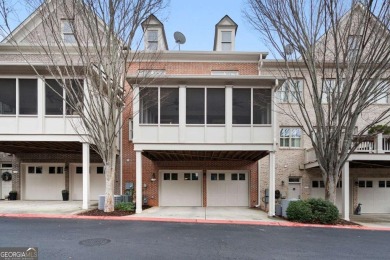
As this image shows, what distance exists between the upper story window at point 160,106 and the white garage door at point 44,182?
8034 millimetres

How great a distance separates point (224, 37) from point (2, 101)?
13228 mm

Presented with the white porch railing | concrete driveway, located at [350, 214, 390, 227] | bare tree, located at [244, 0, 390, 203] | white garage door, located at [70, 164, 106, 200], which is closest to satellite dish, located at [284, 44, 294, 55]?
bare tree, located at [244, 0, 390, 203]

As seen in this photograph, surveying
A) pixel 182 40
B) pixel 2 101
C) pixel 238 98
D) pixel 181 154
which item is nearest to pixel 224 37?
pixel 182 40

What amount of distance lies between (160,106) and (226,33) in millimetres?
8801

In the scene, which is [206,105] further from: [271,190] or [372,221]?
[372,221]

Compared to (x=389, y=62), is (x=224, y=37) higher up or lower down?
higher up

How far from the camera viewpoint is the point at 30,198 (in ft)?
62.5

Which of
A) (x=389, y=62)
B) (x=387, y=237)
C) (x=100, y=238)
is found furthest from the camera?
(x=389, y=62)

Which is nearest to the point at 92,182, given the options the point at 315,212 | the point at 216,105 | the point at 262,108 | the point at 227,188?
the point at 227,188

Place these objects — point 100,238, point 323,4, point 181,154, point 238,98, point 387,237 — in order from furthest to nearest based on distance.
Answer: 1. point 181,154
2. point 238,98
3. point 323,4
4. point 387,237
5. point 100,238

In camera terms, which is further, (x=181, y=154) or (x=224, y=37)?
(x=224, y=37)

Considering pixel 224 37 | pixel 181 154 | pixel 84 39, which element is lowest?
pixel 181 154

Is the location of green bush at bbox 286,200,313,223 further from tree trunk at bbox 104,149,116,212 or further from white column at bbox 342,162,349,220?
tree trunk at bbox 104,149,116,212

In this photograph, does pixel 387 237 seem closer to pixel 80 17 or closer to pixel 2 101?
pixel 80 17
